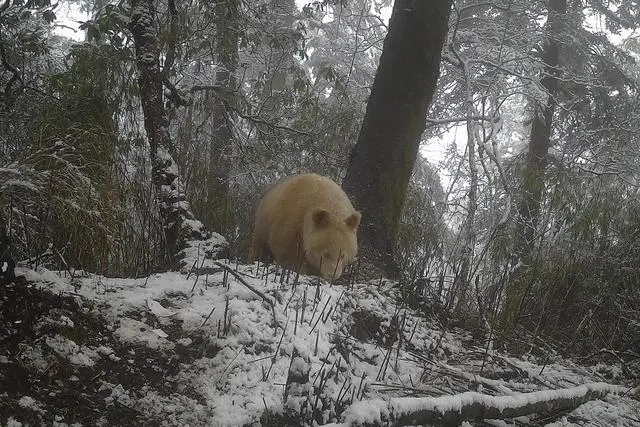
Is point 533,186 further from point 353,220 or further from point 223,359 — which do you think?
point 223,359

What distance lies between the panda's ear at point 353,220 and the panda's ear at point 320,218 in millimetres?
192

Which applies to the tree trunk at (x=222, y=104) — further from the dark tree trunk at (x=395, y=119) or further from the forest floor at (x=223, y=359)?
the forest floor at (x=223, y=359)

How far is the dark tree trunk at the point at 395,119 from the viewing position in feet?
17.5

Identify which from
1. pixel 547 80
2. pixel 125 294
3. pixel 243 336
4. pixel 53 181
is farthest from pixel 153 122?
pixel 547 80

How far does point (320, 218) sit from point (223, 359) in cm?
244

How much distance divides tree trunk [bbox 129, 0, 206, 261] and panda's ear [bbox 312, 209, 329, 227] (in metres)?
1.07

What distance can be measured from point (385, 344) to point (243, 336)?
1093 millimetres

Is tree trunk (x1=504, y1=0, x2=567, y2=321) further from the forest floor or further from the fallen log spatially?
the fallen log

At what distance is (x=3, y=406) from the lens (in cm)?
177

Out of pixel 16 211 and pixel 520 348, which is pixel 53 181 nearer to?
pixel 16 211

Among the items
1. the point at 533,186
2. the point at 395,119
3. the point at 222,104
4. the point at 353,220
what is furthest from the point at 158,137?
the point at 533,186

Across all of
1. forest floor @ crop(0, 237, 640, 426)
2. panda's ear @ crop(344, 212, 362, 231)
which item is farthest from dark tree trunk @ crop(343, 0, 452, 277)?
forest floor @ crop(0, 237, 640, 426)

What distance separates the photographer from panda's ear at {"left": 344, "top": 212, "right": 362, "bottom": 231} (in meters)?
4.70

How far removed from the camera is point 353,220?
4738 mm
